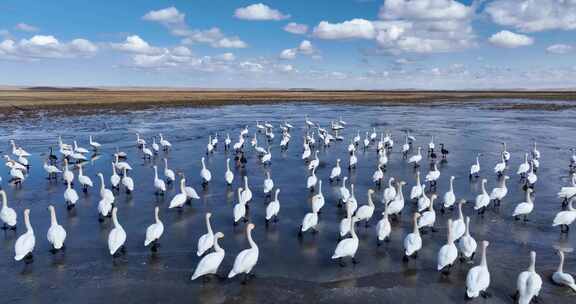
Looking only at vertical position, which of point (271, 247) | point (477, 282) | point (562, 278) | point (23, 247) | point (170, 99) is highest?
point (170, 99)

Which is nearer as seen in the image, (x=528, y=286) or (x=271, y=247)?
(x=528, y=286)

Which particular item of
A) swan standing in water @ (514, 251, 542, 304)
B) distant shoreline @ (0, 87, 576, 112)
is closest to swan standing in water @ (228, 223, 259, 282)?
swan standing in water @ (514, 251, 542, 304)

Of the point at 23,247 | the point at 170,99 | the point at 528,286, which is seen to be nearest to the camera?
the point at 528,286

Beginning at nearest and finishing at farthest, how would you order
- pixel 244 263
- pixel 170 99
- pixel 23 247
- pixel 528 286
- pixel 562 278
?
pixel 528 286
pixel 562 278
pixel 244 263
pixel 23 247
pixel 170 99

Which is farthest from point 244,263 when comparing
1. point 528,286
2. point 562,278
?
point 562,278

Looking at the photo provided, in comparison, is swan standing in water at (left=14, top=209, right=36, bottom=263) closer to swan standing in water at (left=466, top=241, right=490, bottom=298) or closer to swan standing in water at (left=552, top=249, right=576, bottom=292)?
swan standing in water at (left=466, top=241, right=490, bottom=298)

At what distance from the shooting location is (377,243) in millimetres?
11297

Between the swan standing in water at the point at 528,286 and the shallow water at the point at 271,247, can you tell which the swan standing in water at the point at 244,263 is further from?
the swan standing in water at the point at 528,286

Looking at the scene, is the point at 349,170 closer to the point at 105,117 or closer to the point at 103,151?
the point at 103,151

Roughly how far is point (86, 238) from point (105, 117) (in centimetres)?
4071

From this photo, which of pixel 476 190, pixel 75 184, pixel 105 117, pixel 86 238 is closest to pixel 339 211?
pixel 476 190

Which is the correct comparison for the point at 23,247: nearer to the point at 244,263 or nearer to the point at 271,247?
the point at 244,263

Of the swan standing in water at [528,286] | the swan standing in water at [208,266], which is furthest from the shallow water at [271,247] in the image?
the swan standing in water at [528,286]

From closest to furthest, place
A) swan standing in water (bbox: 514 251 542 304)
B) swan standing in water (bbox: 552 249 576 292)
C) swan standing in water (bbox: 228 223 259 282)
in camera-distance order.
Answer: swan standing in water (bbox: 514 251 542 304), swan standing in water (bbox: 552 249 576 292), swan standing in water (bbox: 228 223 259 282)
